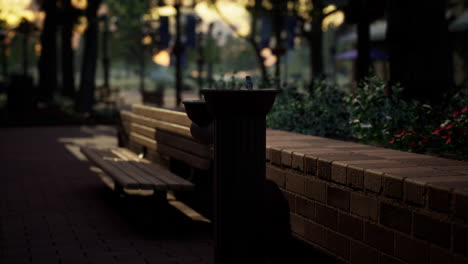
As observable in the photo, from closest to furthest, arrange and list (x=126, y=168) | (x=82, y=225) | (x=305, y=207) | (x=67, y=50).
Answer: (x=305, y=207) < (x=82, y=225) < (x=126, y=168) < (x=67, y=50)

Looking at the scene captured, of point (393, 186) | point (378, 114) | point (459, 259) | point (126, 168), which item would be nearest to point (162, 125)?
point (126, 168)

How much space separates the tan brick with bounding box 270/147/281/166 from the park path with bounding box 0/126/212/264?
95 centimetres

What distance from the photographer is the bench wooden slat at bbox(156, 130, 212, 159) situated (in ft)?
22.1

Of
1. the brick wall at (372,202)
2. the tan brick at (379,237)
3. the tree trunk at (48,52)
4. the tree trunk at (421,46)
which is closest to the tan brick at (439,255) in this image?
the brick wall at (372,202)

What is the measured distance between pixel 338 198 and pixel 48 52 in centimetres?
2654

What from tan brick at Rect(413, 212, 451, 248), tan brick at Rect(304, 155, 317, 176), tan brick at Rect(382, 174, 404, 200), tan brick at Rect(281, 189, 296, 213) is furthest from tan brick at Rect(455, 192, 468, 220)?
tan brick at Rect(281, 189, 296, 213)

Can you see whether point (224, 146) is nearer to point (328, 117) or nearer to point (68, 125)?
point (328, 117)

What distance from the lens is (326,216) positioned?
179 inches

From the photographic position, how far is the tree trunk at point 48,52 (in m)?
28.5

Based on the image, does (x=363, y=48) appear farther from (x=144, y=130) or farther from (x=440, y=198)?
(x=440, y=198)

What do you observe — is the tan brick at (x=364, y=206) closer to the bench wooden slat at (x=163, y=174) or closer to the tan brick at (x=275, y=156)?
the tan brick at (x=275, y=156)

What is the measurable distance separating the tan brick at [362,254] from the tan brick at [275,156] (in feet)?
3.93

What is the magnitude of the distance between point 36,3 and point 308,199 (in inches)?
1584

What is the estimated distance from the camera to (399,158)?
185 inches
